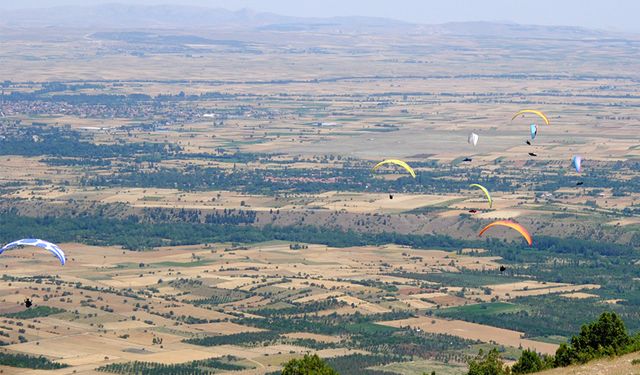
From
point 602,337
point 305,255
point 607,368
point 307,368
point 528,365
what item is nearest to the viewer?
point 607,368

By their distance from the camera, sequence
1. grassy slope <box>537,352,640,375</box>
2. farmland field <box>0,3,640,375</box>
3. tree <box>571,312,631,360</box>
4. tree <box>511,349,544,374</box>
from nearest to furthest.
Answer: grassy slope <box>537,352,640,375</box>
tree <box>511,349,544,374</box>
tree <box>571,312,631,360</box>
farmland field <box>0,3,640,375</box>

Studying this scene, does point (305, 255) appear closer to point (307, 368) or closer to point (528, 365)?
point (528, 365)

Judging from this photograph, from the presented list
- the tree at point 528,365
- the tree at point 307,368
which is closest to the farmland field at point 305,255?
the tree at point 528,365

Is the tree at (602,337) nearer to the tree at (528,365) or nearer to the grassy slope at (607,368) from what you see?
the tree at (528,365)


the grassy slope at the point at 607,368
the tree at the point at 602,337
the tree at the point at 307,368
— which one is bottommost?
the tree at the point at 307,368

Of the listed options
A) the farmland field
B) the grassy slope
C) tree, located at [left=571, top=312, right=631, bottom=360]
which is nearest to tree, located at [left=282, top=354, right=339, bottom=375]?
the grassy slope

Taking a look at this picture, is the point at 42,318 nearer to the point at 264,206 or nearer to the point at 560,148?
the point at 264,206

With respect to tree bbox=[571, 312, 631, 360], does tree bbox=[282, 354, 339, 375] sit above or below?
below

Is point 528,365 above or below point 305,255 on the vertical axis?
above

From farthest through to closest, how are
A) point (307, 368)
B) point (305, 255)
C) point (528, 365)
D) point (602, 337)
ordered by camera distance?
1. point (305, 255)
2. point (602, 337)
3. point (528, 365)
4. point (307, 368)

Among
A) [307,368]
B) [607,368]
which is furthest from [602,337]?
[307,368]

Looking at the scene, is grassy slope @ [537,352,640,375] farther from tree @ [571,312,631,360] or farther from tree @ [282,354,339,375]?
tree @ [282,354,339,375]
